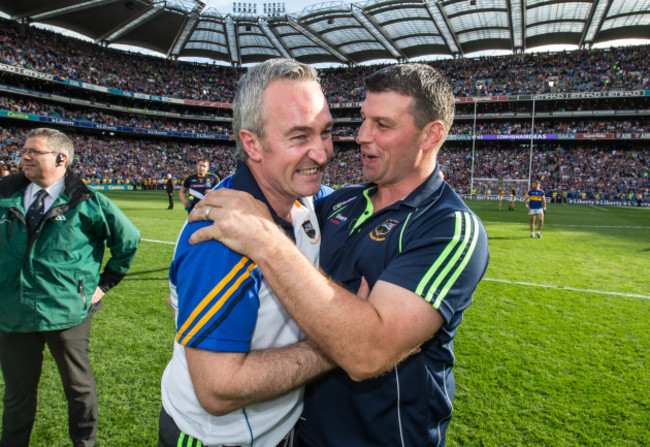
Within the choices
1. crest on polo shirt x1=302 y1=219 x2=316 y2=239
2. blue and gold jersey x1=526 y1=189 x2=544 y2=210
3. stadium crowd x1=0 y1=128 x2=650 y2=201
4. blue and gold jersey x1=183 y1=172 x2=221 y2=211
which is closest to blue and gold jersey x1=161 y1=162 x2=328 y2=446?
crest on polo shirt x1=302 y1=219 x2=316 y2=239

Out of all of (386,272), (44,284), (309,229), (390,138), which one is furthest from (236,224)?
(44,284)

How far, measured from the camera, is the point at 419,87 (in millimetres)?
2203

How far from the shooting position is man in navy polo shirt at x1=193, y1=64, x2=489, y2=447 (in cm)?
147

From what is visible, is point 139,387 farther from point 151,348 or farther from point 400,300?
point 400,300

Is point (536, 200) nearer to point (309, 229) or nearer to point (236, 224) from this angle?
point (309, 229)

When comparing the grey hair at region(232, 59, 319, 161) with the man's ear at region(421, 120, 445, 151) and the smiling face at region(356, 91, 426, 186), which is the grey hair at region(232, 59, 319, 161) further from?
the man's ear at region(421, 120, 445, 151)

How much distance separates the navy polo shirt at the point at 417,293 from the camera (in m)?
1.67

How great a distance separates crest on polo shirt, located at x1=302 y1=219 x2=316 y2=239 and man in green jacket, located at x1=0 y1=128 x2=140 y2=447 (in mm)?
2237

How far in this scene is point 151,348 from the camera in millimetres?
5215

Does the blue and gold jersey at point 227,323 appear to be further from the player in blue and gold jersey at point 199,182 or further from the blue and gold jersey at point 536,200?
the blue and gold jersey at point 536,200

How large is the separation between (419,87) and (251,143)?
1.00 metres

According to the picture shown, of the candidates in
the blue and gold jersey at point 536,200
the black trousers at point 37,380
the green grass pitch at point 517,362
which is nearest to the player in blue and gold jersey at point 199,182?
the green grass pitch at point 517,362

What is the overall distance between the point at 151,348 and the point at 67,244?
2455 mm

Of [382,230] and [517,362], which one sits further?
[517,362]
